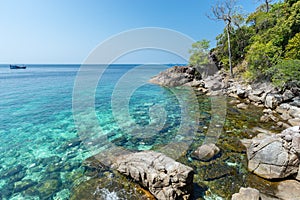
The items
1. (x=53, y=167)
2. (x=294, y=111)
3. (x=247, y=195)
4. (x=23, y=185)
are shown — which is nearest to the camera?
(x=247, y=195)

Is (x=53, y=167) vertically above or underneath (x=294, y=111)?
underneath

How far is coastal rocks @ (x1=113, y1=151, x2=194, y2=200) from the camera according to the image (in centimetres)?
457

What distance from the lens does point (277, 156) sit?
561cm

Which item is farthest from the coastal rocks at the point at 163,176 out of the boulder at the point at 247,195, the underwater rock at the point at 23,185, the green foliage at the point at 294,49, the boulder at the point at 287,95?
the green foliage at the point at 294,49

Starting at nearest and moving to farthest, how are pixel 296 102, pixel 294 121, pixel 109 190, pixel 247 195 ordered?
pixel 247 195 < pixel 109 190 < pixel 294 121 < pixel 296 102

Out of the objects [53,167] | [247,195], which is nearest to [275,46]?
[247,195]

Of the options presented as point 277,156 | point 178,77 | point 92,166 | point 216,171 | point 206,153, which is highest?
point 178,77

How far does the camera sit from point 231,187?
5.27 meters

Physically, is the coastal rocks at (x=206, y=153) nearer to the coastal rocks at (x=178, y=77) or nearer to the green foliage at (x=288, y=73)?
the green foliage at (x=288, y=73)

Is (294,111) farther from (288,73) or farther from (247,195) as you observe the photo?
(247,195)

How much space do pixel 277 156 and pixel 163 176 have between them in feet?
14.2

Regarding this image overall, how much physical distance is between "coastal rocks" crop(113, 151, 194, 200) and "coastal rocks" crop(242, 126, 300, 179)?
302 cm

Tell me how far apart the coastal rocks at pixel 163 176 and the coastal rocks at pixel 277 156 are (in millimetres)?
3024

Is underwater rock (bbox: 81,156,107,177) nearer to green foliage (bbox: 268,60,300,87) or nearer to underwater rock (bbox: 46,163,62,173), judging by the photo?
underwater rock (bbox: 46,163,62,173)
